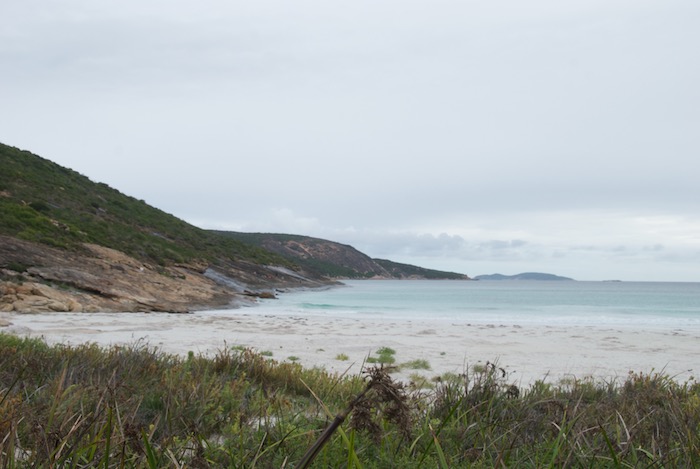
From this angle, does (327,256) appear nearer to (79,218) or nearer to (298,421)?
(79,218)

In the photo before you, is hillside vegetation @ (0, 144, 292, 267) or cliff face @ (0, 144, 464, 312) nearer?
cliff face @ (0, 144, 464, 312)

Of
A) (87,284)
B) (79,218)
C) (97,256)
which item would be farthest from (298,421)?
(79,218)

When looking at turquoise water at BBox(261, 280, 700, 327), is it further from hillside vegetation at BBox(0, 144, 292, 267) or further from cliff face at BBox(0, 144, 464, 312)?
hillside vegetation at BBox(0, 144, 292, 267)

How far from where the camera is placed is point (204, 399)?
4.03m

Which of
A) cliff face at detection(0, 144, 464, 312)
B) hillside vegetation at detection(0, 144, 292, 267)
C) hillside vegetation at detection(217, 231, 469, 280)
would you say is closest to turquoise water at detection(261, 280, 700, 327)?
cliff face at detection(0, 144, 464, 312)

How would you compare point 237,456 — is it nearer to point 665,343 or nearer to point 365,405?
point 365,405

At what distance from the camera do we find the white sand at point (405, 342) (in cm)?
1055

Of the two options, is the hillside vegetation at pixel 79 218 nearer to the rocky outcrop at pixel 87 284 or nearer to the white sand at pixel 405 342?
the rocky outcrop at pixel 87 284

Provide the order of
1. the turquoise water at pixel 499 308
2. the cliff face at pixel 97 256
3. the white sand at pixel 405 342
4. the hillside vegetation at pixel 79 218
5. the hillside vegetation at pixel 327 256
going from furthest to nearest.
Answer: the hillside vegetation at pixel 327 256
the turquoise water at pixel 499 308
the hillside vegetation at pixel 79 218
the cliff face at pixel 97 256
the white sand at pixel 405 342

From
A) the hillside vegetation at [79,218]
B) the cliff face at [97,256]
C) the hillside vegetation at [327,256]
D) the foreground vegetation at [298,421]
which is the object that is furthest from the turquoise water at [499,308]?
the hillside vegetation at [327,256]

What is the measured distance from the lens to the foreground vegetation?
2.11m

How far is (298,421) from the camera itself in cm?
353

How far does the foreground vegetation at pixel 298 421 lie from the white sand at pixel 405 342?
3816 millimetres

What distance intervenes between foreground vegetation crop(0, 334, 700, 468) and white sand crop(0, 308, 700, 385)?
3816mm
